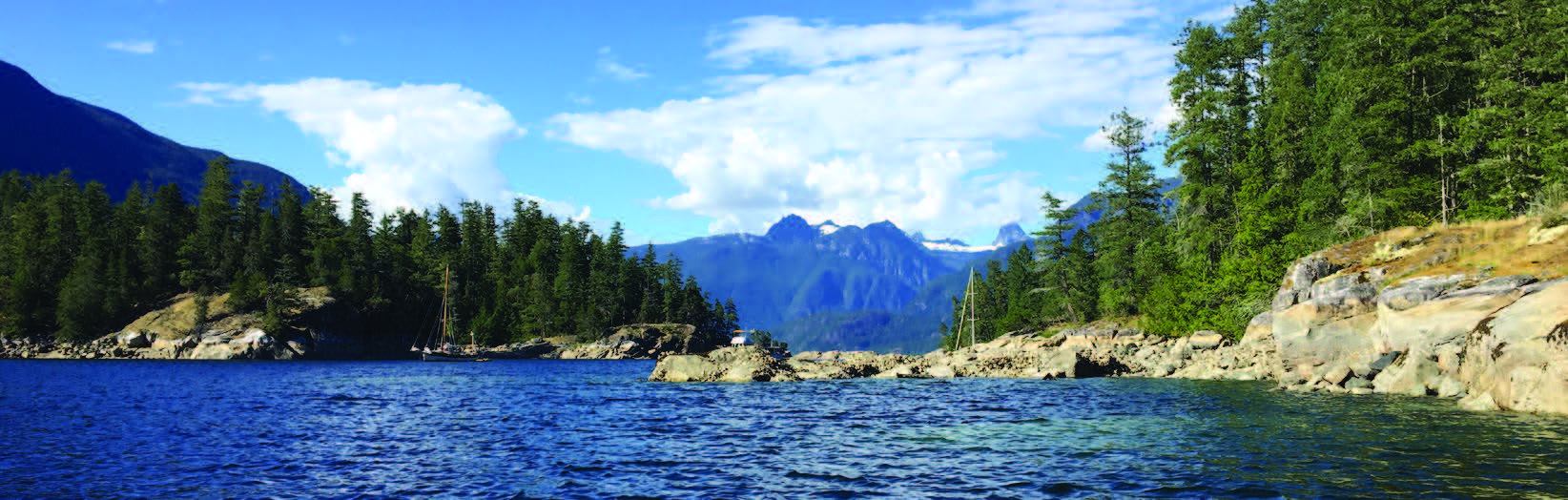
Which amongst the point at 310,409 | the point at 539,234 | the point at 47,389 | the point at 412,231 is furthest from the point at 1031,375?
the point at 412,231

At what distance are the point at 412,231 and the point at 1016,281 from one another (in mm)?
124503

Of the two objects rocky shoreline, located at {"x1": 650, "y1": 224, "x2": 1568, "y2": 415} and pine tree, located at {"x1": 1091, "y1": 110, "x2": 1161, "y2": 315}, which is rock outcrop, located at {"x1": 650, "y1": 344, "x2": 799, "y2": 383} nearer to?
rocky shoreline, located at {"x1": 650, "y1": 224, "x2": 1568, "y2": 415}

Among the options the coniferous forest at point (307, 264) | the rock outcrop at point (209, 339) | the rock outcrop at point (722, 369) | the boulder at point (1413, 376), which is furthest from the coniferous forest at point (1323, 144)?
the rock outcrop at point (209, 339)

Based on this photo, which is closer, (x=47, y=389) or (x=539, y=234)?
(x=47, y=389)

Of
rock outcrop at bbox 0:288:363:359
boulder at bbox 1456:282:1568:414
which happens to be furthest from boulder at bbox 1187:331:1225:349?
rock outcrop at bbox 0:288:363:359

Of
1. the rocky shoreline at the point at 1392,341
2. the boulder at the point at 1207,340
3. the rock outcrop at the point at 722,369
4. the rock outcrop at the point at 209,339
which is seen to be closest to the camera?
the rocky shoreline at the point at 1392,341

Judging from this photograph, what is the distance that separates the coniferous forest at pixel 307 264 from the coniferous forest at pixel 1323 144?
4234 inches

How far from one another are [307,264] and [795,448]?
478 ft

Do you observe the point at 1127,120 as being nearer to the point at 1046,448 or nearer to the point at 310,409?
the point at 1046,448

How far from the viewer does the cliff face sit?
26891 millimetres

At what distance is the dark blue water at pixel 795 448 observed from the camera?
17.5m

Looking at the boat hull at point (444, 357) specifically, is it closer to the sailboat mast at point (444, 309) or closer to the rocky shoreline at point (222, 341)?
the sailboat mast at point (444, 309)

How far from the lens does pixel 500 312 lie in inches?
6280

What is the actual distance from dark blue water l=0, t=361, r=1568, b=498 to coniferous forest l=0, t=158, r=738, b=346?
4169 inches
